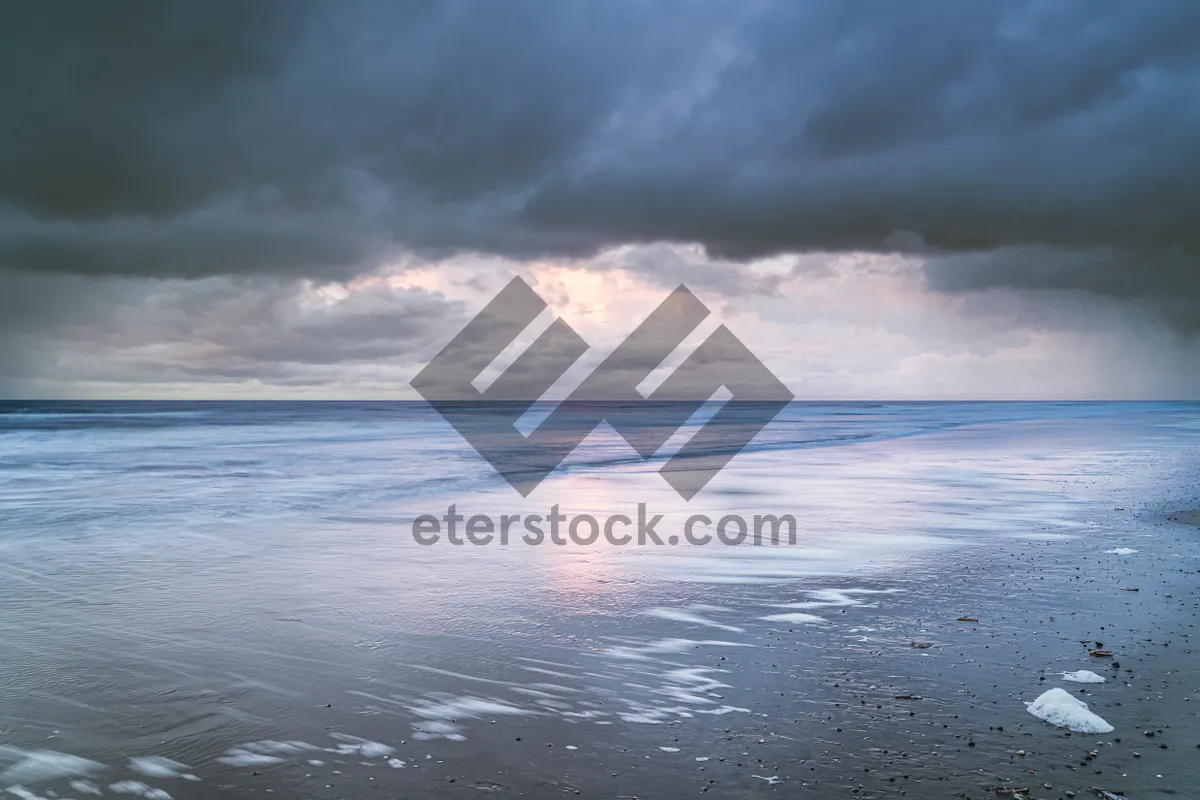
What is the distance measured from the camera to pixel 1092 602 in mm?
10344

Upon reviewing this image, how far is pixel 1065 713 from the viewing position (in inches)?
261

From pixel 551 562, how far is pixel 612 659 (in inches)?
207

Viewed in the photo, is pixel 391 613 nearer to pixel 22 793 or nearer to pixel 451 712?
pixel 451 712

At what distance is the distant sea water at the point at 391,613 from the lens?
21.3ft

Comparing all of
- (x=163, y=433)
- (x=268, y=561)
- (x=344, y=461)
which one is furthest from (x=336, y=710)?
(x=163, y=433)

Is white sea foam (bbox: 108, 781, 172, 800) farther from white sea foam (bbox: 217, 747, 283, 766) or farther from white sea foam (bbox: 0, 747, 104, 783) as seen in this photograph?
white sea foam (bbox: 217, 747, 283, 766)

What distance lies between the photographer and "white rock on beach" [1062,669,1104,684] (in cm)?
745

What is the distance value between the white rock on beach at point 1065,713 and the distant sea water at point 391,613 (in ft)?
7.94

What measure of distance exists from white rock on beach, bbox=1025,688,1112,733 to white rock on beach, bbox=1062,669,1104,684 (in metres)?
0.58

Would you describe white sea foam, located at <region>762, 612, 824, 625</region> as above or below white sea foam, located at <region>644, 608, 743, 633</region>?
below

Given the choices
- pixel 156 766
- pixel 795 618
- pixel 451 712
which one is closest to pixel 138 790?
pixel 156 766

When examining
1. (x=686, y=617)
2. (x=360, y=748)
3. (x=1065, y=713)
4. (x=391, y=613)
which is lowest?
(x=1065, y=713)

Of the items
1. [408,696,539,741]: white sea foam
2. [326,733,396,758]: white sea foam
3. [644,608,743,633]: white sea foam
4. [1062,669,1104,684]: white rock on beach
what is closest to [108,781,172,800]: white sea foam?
[326,733,396,758]: white sea foam

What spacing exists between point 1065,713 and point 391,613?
764 cm
